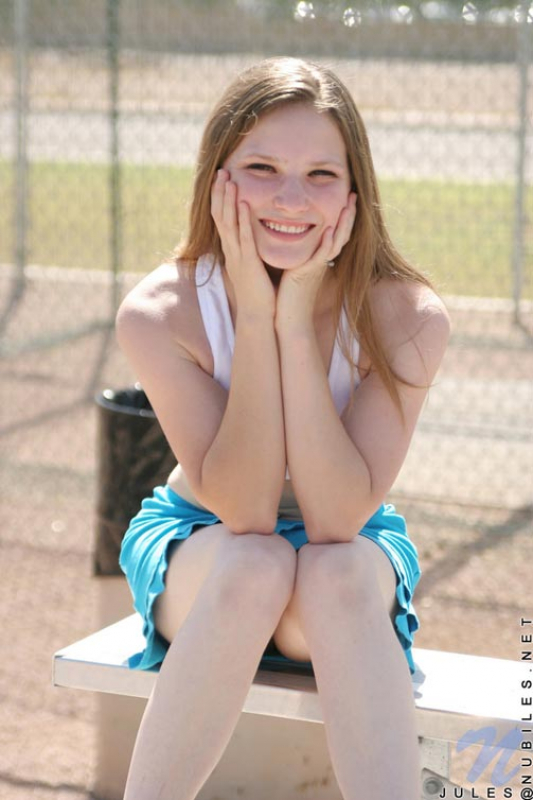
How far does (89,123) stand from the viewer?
774 centimetres

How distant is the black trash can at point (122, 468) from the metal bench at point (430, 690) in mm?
542

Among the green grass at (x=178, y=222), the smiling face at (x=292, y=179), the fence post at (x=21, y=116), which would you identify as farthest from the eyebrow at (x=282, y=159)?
the green grass at (x=178, y=222)

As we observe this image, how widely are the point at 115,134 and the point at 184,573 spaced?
14.3 feet

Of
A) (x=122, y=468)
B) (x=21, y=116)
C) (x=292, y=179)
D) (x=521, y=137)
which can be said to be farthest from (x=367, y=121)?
(x=292, y=179)


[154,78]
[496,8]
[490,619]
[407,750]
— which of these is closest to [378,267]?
[407,750]

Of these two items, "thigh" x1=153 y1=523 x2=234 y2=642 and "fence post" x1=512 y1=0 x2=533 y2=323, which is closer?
"thigh" x1=153 y1=523 x2=234 y2=642

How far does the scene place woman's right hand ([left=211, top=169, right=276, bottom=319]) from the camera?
246 centimetres

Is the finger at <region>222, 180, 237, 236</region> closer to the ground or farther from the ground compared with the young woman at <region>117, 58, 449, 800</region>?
farther from the ground

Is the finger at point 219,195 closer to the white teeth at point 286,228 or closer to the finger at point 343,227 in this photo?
the white teeth at point 286,228

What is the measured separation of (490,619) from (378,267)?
5.32 feet

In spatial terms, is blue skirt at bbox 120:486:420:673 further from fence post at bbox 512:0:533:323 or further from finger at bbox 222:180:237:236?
fence post at bbox 512:0:533:323

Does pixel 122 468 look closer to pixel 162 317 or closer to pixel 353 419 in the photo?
pixel 162 317

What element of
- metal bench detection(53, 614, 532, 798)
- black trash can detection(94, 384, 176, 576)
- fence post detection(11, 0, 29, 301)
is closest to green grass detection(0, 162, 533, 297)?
fence post detection(11, 0, 29, 301)

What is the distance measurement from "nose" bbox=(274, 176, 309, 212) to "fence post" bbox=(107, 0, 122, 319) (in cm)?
404
